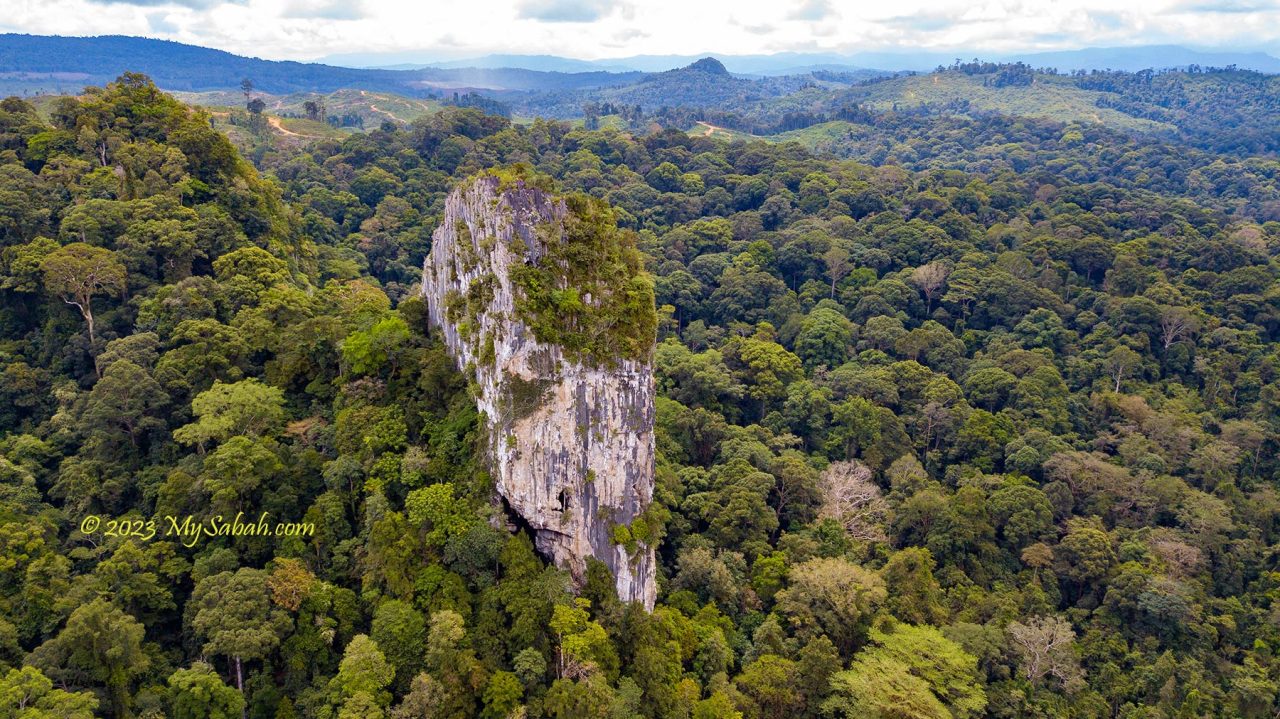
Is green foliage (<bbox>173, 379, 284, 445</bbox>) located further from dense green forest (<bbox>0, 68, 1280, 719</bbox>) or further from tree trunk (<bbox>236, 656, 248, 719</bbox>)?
tree trunk (<bbox>236, 656, 248, 719</bbox>)

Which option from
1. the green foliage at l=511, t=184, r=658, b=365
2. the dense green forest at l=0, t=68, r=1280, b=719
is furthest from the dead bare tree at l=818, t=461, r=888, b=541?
the green foliage at l=511, t=184, r=658, b=365

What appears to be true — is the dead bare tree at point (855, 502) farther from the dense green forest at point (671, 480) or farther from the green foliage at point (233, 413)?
the green foliage at point (233, 413)

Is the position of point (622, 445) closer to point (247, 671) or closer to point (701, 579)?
point (701, 579)

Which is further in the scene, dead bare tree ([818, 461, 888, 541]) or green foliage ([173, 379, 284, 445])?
dead bare tree ([818, 461, 888, 541])

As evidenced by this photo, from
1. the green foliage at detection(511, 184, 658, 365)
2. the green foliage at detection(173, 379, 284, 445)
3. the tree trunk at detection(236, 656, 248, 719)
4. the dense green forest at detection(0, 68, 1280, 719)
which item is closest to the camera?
the tree trunk at detection(236, 656, 248, 719)

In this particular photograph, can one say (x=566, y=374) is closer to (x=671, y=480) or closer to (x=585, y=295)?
(x=585, y=295)

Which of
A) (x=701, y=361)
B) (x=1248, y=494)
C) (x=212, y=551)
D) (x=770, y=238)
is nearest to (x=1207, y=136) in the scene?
(x=770, y=238)

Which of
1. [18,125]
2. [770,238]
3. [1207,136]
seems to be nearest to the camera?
[18,125]
